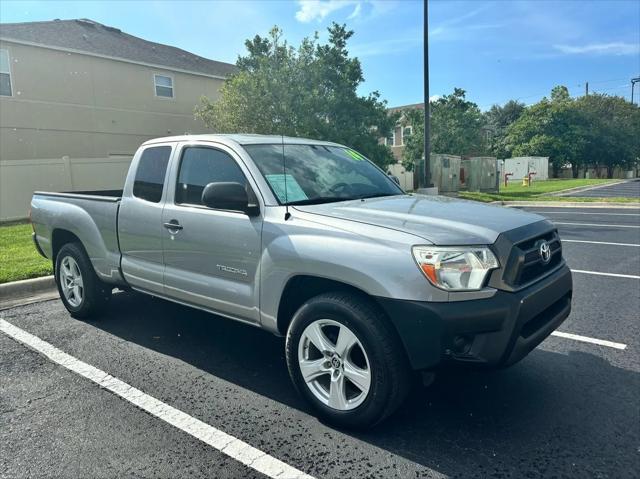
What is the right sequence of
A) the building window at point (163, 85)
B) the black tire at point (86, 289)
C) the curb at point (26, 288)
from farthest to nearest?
the building window at point (163, 85)
the curb at point (26, 288)
the black tire at point (86, 289)

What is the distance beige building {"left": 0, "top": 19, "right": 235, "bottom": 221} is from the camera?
16.0 metres

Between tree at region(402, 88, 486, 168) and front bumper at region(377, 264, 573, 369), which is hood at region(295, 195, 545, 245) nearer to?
front bumper at region(377, 264, 573, 369)

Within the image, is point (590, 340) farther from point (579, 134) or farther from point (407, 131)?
point (579, 134)

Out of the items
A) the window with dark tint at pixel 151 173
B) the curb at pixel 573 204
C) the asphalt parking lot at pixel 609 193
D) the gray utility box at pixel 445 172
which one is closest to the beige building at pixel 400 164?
the gray utility box at pixel 445 172

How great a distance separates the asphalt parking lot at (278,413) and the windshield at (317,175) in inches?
56.7

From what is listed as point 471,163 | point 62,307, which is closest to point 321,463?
point 62,307

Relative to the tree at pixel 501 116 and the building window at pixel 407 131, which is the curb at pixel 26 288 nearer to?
the building window at pixel 407 131

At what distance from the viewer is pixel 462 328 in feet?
8.52

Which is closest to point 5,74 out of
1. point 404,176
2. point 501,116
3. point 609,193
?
point 404,176

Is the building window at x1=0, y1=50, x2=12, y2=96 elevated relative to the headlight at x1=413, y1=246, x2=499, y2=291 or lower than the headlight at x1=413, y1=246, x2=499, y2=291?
elevated

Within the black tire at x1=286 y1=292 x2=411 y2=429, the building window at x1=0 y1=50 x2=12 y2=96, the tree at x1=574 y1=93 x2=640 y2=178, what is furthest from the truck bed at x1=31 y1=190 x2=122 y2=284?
the tree at x1=574 y1=93 x2=640 y2=178

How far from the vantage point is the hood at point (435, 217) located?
2797 millimetres

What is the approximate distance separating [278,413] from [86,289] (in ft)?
9.28

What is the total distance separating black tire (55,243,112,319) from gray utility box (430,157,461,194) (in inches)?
758
